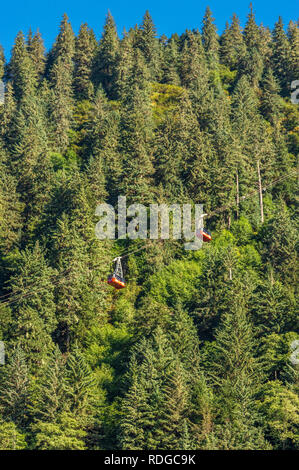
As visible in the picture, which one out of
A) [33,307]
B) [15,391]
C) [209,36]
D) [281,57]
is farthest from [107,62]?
[15,391]

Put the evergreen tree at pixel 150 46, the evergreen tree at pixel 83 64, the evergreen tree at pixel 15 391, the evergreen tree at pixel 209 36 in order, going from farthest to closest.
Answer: the evergreen tree at pixel 209 36 < the evergreen tree at pixel 150 46 < the evergreen tree at pixel 83 64 < the evergreen tree at pixel 15 391

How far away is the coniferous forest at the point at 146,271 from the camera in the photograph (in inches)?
1907

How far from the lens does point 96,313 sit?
61.9m

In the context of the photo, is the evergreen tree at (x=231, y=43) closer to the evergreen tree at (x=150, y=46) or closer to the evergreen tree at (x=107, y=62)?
the evergreen tree at (x=150, y=46)

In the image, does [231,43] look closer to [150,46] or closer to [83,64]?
[150,46]

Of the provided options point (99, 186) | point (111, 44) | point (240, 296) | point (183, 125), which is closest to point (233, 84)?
point (111, 44)

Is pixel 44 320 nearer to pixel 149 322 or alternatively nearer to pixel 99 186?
pixel 149 322

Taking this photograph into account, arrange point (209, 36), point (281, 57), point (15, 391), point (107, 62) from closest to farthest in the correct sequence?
point (15, 391), point (107, 62), point (281, 57), point (209, 36)

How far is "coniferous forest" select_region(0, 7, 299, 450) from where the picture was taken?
48.4 m

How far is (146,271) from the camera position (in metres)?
69.4

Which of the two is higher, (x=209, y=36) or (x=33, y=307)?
(x=209, y=36)

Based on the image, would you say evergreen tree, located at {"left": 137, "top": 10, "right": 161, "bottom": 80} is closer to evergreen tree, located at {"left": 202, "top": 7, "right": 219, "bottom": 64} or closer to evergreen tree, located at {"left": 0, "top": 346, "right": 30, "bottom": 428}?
evergreen tree, located at {"left": 202, "top": 7, "right": 219, "bottom": 64}

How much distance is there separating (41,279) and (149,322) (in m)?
11.3

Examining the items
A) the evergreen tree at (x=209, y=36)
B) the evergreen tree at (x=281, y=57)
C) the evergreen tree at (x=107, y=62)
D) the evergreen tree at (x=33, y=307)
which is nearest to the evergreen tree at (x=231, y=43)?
the evergreen tree at (x=209, y=36)
